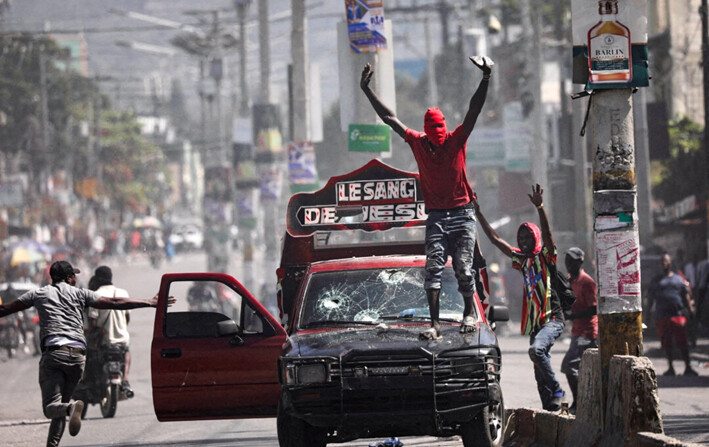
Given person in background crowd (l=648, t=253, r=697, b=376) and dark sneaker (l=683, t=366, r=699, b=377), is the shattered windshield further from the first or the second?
dark sneaker (l=683, t=366, r=699, b=377)

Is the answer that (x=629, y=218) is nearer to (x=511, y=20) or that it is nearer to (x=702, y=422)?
(x=702, y=422)

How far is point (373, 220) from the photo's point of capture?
1218 cm

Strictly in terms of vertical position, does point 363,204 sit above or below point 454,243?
above

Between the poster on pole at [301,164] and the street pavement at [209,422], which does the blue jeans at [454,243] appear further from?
the poster on pole at [301,164]

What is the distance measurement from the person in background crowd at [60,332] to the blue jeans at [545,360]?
3123 mm

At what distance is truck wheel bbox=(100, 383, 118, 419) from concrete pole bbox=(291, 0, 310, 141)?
8.66 m

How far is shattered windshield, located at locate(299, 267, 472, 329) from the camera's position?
10016 millimetres

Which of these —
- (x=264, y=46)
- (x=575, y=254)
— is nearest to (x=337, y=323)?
(x=575, y=254)

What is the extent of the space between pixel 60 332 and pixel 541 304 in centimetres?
412

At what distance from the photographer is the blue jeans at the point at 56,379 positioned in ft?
36.2

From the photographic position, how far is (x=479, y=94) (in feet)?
32.2

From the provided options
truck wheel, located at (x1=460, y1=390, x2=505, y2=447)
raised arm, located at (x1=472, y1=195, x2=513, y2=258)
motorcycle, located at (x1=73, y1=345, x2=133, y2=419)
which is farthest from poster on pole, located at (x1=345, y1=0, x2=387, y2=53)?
truck wheel, located at (x1=460, y1=390, x2=505, y2=447)

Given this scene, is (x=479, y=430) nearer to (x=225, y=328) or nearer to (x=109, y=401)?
(x=225, y=328)

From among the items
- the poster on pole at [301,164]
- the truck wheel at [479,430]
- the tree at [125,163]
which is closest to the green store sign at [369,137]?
the poster on pole at [301,164]
